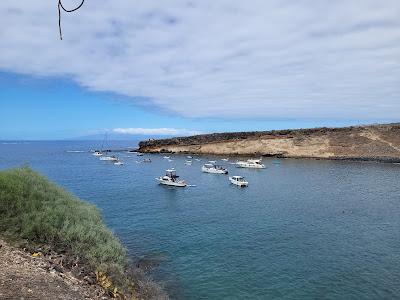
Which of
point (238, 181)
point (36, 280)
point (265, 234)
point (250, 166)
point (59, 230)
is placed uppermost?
point (59, 230)

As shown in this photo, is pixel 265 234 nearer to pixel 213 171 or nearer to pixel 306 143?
pixel 213 171

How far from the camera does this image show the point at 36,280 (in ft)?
51.3

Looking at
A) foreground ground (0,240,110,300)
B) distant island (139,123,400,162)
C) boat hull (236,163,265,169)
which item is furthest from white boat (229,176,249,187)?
distant island (139,123,400,162)

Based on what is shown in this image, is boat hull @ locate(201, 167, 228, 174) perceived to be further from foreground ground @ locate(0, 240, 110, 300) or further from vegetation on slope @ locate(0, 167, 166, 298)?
foreground ground @ locate(0, 240, 110, 300)

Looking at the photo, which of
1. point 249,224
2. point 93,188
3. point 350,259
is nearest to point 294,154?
point 93,188

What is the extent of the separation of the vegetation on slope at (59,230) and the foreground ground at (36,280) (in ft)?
4.64

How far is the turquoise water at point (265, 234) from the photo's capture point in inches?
1000

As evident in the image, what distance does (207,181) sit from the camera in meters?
78.2

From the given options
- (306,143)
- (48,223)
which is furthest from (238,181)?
(306,143)

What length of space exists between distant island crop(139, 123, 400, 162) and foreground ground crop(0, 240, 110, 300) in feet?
357

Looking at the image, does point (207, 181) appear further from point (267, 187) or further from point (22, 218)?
point (22, 218)

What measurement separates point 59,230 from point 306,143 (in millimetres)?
117386

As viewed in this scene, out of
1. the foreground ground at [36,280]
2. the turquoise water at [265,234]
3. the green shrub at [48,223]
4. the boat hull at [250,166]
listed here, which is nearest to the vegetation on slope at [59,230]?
the green shrub at [48,223]

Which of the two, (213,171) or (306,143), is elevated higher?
(306,143)
